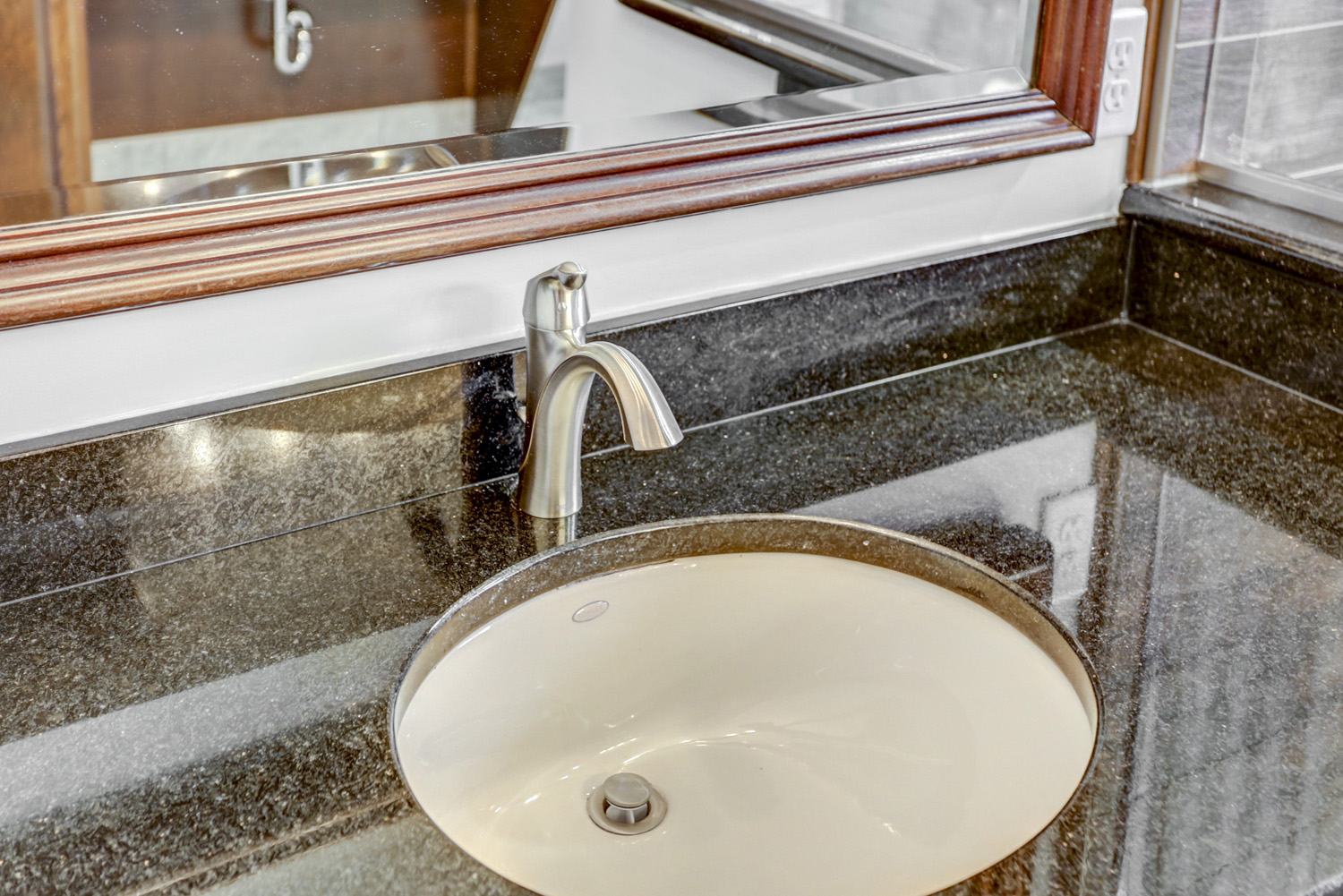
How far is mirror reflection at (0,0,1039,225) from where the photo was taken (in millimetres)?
749

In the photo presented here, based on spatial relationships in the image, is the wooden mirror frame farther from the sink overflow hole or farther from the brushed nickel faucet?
the sink overflow hole

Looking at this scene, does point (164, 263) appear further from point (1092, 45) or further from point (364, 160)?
point (1092, 45)

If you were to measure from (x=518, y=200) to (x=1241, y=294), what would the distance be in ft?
2.16

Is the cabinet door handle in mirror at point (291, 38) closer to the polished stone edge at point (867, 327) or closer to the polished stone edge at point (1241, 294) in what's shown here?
the polished stone edge at point (867, 327)

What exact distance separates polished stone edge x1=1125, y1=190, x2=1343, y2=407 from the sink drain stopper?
67cm

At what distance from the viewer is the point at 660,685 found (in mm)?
917

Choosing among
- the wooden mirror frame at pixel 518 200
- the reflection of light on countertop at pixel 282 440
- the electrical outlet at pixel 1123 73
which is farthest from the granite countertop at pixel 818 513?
the electrical outlet at pixel 1123 73

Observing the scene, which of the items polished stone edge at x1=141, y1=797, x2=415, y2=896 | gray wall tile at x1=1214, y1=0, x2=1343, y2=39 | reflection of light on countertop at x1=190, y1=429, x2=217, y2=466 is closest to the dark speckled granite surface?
reflection of light on countertop at x1=190, y1=429, x2=217, y2=466

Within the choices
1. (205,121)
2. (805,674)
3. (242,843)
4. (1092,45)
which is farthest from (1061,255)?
(242,843)

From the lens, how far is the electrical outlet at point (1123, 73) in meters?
1.10

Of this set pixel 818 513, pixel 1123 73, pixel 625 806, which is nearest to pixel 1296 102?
pixel 1123 73

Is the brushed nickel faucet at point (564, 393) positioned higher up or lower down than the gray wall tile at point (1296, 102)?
lower down

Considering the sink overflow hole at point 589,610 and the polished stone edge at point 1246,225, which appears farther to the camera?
the polished stone edge at point 1246,225

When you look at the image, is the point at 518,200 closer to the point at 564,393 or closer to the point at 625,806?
the point at 564,393
